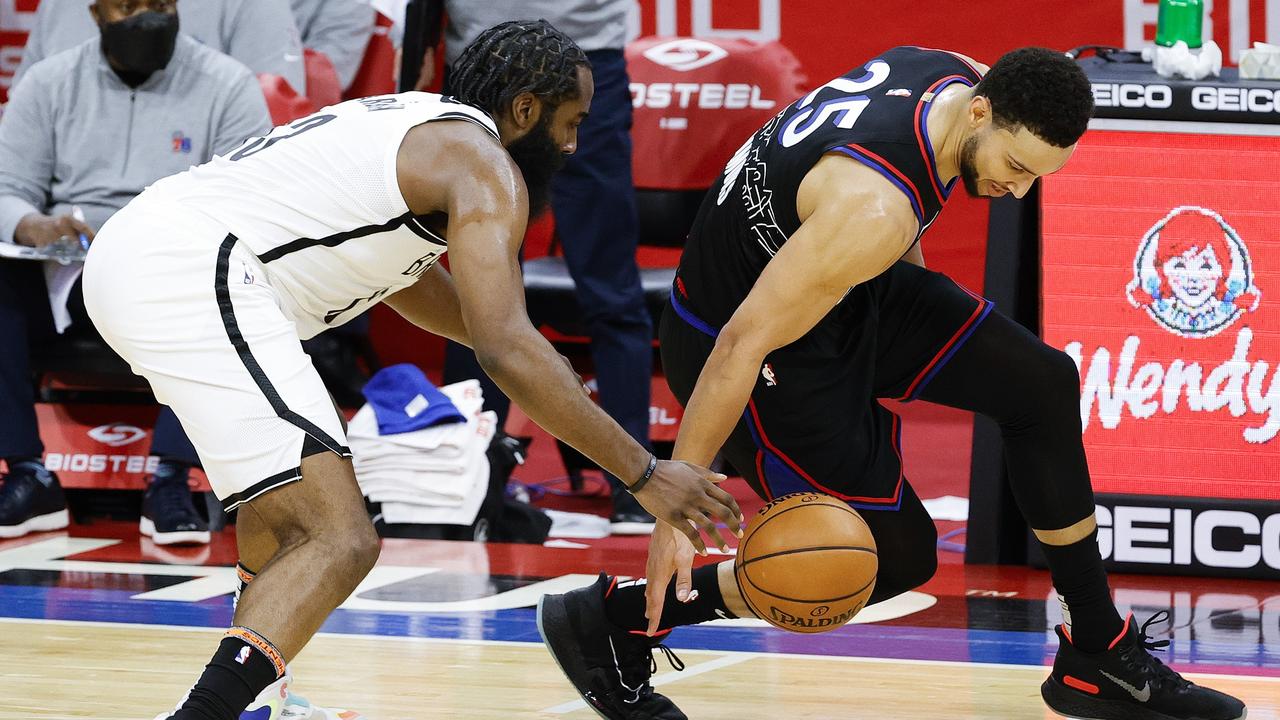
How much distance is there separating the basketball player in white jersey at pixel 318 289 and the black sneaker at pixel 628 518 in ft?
8.26

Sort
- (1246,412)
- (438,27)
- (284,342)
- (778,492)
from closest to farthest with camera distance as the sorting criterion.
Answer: (284,342) < (778,492) < (1246,412) < (438,27)

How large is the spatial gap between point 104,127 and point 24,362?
0.91m

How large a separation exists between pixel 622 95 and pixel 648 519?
1491mm

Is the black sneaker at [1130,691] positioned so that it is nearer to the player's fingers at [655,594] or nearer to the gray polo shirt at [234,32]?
the player's fingers at [655,594]

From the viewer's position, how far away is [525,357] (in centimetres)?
285

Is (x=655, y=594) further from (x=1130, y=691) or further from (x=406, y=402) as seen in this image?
(x=406, y=402)

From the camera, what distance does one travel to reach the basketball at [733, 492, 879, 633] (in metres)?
3.21

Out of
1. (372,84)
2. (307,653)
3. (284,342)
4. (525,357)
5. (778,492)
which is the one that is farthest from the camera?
(372,84)

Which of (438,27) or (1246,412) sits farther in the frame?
(438,27)

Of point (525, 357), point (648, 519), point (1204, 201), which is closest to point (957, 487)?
point (648, 519)

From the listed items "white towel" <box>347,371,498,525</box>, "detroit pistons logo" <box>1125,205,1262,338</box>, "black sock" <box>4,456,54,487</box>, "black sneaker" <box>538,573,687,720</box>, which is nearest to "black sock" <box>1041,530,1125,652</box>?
"black sneaker" <box>538,573,687,720</box>

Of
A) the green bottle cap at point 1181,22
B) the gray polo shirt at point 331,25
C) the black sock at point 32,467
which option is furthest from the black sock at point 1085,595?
the gray polo shirt at point 331,25

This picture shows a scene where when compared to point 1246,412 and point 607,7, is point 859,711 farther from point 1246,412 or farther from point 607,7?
point 607,7

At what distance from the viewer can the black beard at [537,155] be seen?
3301mm
